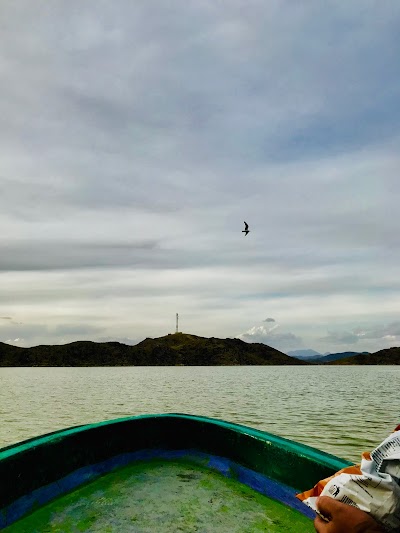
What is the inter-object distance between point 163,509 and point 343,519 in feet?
6.87

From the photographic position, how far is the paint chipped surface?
12.2ft

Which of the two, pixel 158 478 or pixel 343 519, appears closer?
pixel 343 519

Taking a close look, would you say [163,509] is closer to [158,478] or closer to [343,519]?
[158,478]

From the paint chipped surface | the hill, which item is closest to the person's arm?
the paint chipped surface

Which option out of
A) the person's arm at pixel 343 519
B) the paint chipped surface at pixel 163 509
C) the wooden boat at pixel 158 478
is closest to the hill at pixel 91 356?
the wooden boat at pixel 158 478

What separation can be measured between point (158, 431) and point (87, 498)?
6.11ft

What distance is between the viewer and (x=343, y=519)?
9.00ft

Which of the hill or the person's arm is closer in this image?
the person's arm

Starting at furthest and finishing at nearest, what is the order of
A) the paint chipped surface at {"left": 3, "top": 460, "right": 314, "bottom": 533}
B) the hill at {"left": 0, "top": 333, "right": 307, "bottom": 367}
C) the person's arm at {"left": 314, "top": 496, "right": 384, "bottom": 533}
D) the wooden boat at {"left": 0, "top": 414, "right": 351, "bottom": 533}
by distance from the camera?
1. the hill at {"left": 0, "top": 333, "right": 307, "bottom": 367}
2. the wooden boat at {"left": 0, "top": 414, "right": 351, "bottom": 533}
3. the paint chipped surface at {"left": 3, "top": 460, "right": 314, "bottom": 533}
4. the person's arm at {"left": 314, "top": 496, "right": 384, "bottom": 533}

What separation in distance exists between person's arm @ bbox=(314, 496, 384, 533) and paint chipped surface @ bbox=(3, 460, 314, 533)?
3.04 feet

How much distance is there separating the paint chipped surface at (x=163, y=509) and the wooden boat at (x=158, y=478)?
0.03 feet

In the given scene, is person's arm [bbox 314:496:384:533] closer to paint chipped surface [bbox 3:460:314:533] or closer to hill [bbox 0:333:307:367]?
paint chipped surface [bbox 3:460:314:533]

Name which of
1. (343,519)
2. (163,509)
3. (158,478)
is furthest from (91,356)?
(343,519)

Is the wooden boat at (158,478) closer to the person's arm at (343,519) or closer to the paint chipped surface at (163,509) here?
the paint chipped surface at (163,509)
